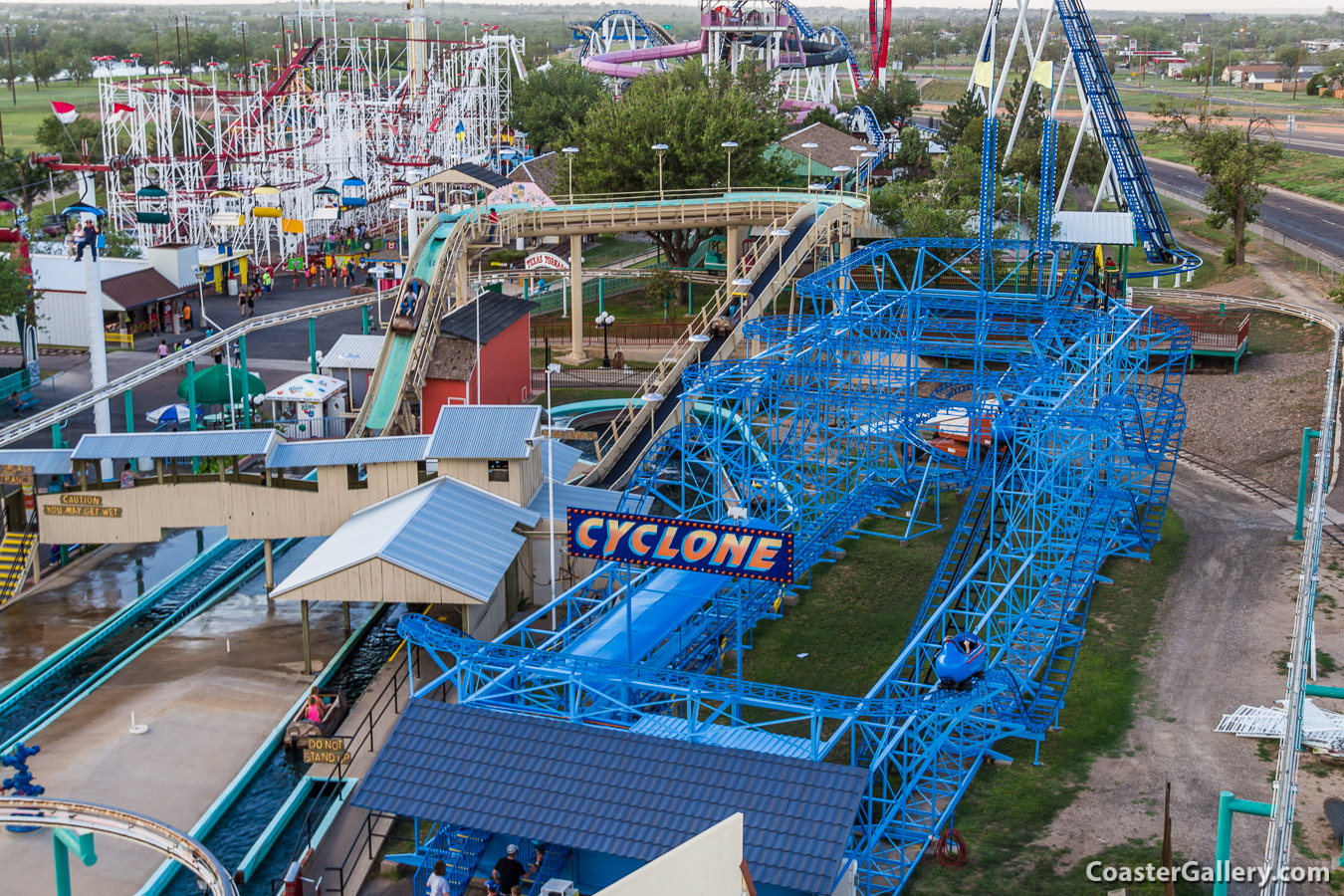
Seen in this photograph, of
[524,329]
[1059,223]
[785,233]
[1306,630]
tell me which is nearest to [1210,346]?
[1059,223]

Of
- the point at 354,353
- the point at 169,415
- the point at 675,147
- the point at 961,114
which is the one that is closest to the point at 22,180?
the point at 675,147

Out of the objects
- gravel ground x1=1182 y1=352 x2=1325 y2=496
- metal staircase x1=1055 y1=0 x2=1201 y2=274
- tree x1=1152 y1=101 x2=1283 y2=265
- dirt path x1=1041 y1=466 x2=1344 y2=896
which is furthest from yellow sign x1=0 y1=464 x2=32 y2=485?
tree x1=1152 y1=101 x2=1283 y2=265

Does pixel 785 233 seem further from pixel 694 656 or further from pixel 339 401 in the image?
pixel 694 656

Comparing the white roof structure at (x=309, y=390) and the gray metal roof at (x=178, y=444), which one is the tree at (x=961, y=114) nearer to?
the white roof structure at (x=309, y=390)

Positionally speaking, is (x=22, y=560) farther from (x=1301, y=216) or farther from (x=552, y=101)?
(x=552, y=101)

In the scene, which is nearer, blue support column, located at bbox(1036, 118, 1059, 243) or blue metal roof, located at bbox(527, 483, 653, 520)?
blue metal roof, located at bbox(527, 483, 653, 520)

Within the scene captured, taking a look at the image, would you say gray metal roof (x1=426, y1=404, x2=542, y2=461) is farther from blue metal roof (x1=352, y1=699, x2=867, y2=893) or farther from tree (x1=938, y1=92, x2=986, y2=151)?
tree (x1=938, y1=92, x2=986, y2=151)
